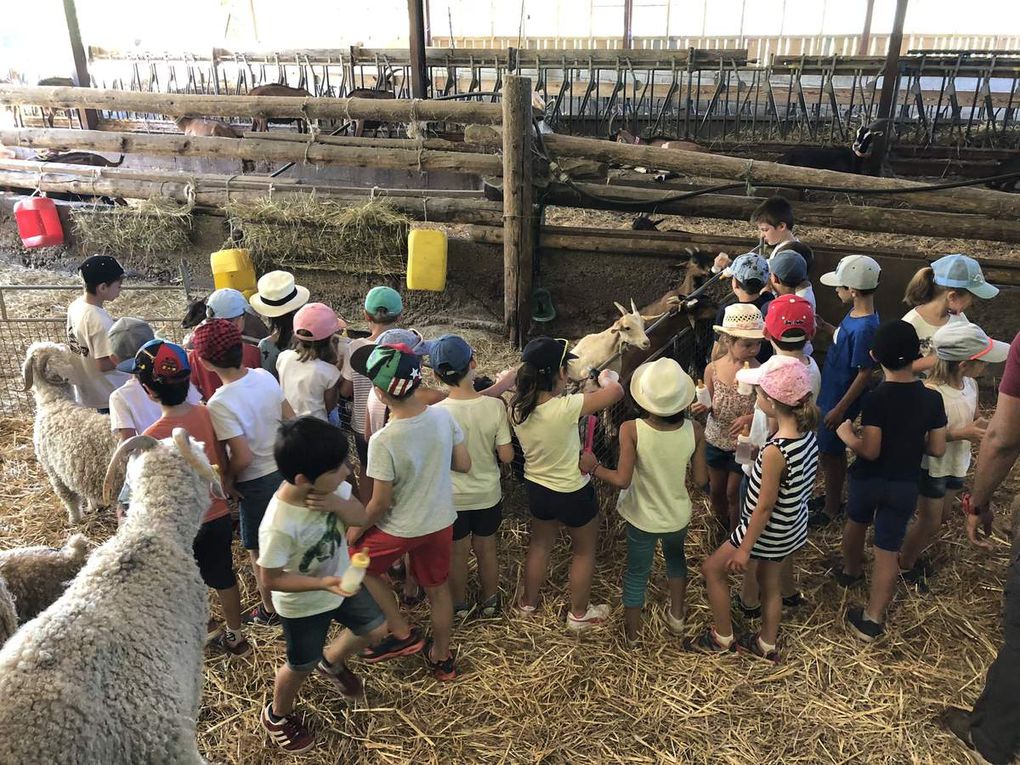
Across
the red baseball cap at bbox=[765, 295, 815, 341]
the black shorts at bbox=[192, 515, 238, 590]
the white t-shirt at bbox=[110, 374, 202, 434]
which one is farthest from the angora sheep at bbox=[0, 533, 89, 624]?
the red baseball cap at bbox=[765, 295, 815, 341]

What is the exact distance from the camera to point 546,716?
312cm

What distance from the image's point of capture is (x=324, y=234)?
23.1 feet

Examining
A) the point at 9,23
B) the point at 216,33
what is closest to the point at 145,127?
the point at 216,33

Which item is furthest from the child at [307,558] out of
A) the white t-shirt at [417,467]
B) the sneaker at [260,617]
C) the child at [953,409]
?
the child at [953,409]

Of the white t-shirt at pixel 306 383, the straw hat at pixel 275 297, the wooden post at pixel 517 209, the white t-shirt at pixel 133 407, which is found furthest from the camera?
the wooden post at pixel 517 209

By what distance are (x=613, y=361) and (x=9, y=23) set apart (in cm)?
3539

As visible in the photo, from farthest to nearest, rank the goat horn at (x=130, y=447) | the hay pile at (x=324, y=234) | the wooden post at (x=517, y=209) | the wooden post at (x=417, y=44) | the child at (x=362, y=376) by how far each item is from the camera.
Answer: the wooden post at (x=417, y=44) < the hay pile at (x=324, y=234) < the wooden post at (x=517, y=209) < the child at (x=362, y=376) < the goat horn at (x=130, y=447)

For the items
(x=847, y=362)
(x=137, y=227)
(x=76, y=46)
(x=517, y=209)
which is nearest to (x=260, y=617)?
(x=847, y=362)

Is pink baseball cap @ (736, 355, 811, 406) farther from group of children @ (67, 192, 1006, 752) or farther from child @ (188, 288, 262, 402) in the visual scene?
child @ (188, 288, 262, 402)

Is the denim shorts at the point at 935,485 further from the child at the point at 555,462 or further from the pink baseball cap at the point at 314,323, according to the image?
the pink baseball cap at the point at 314,323

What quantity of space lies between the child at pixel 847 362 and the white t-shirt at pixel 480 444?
6.44 ft

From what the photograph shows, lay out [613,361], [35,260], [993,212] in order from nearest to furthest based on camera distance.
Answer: [613,361] → [993,212] → [35,260]

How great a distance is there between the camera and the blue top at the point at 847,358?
3943 millimetres

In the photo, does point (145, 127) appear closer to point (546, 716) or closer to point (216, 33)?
point (546, 716)
